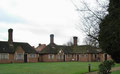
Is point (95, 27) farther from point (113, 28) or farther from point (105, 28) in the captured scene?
point (113, 28)

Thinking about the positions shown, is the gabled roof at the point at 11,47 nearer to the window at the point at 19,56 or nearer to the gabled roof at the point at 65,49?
the window at the point at 19,56

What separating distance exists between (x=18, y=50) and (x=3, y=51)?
4.42 metres

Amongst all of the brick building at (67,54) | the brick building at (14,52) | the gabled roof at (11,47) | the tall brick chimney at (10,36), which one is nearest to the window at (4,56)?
the brick building at (14,52)

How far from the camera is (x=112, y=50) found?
1417cm

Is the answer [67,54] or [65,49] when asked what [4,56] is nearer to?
[67,54]

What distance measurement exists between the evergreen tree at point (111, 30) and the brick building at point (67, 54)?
151ft

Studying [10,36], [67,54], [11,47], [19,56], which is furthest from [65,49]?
[10,36]

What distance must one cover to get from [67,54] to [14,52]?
65.4 ft

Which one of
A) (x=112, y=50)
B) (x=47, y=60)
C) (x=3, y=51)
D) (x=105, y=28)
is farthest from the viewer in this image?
(x=47, y=60)

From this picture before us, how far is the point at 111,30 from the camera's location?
500 inches

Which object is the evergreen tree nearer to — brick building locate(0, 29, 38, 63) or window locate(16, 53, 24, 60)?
brick building locate(0, 29, 38, 63)

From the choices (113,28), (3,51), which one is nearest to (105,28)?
(113,28)

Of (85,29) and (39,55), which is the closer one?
(85,29)

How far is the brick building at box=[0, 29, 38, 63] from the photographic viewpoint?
5064cm
